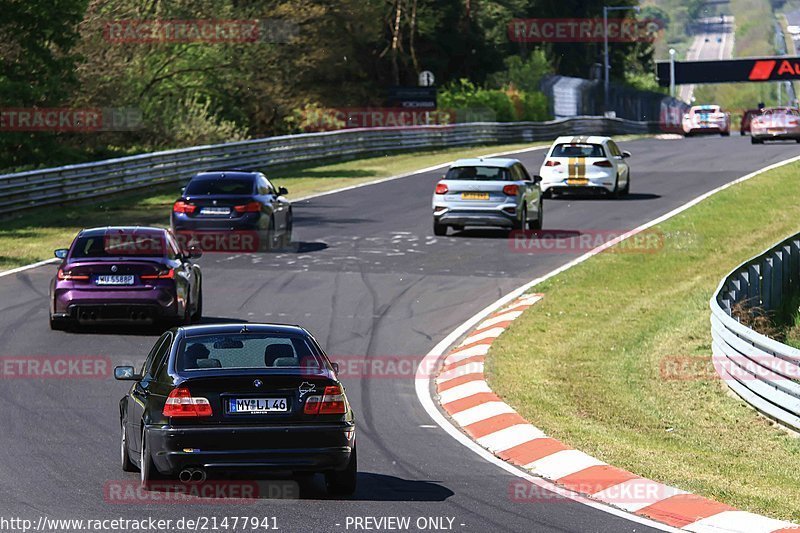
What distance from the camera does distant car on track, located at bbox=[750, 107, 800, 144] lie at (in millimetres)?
56250

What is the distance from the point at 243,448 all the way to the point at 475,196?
64.3 ft

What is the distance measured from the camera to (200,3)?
55.2 meters

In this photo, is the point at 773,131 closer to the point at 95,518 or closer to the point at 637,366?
the point at 637,366

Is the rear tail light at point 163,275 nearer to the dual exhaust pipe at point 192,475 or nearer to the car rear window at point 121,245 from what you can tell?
the car rear window at point 121,245

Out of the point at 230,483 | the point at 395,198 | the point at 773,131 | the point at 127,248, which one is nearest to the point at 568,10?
the point at 773,131

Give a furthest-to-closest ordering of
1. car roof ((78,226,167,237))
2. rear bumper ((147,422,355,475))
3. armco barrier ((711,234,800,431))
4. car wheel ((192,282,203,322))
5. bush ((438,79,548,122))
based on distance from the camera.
A: bush ((438,79,548,122))
car wheel ((192,282,203,322))
car roof ((78,226,167,237))
armco barrier ((711,234,800,431))
rear bumper ((147,422,355,475))

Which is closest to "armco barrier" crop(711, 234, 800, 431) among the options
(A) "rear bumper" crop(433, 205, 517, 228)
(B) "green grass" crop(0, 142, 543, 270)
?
(A) "rear bumper" crop(433, 205, 517, 228)

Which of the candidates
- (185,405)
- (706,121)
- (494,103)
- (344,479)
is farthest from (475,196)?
(494,103)

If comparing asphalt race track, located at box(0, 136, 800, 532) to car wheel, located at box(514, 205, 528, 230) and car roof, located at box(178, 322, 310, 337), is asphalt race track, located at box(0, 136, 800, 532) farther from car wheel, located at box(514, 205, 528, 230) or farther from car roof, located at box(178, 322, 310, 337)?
car roof, located at box(178, 322, 310, 337)

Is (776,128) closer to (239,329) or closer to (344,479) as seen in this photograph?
(239,329)

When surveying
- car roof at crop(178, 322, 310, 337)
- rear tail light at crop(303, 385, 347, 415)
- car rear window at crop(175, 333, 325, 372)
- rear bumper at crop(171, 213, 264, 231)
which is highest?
car roof at crop(178, 322, 310, 337)

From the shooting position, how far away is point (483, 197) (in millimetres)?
29438

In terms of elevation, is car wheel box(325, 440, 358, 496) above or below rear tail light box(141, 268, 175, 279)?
below

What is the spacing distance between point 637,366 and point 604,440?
4871 millimetres
